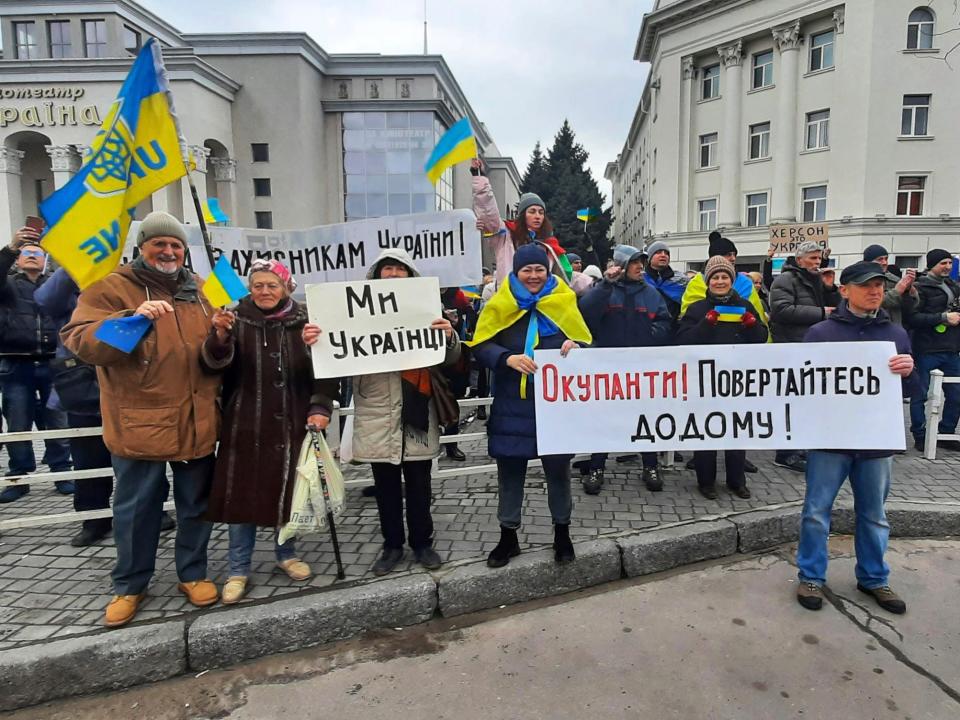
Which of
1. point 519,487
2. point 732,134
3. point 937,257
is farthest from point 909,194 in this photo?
point 519,487

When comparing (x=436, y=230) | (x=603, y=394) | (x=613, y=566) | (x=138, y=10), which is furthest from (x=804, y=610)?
(x=138, y=10)

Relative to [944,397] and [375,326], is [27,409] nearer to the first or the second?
[375,326]

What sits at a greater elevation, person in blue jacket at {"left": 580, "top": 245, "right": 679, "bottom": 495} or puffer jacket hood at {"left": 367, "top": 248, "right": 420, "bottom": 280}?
puffer jacket hood at {"left": 367, "top": 248, "right": 420, "bottom": 280}

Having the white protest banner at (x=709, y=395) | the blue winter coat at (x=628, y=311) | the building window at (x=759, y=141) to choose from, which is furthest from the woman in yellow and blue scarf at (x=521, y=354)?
the building window at (x=759, y=141)

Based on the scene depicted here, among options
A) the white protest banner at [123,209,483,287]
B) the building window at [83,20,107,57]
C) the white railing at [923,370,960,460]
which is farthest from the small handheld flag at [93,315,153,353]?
the building window at [83,20,107,57]

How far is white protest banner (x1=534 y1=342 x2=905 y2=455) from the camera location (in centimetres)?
378

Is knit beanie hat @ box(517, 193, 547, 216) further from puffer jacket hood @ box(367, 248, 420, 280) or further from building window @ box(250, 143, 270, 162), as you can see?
building window @ box(250, 143, 270, 162)

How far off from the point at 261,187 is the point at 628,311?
3669 centimetres

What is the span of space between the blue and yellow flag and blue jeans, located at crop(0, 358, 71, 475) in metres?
3.14

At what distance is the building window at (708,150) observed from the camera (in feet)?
107

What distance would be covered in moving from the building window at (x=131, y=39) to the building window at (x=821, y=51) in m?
39.0

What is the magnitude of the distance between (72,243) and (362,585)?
245cm

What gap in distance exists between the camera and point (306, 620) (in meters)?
3.38

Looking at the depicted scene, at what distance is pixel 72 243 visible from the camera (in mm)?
2947
